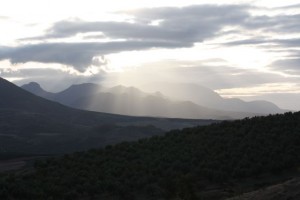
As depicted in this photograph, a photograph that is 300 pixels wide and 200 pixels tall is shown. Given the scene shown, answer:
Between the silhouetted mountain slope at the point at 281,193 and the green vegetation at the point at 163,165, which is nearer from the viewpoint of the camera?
the silhouetted mountain slope at the point at 281,193

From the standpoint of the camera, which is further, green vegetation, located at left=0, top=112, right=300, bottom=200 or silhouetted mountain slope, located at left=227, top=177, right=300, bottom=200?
green vegetation, located at left=0, top=112, right=300, bottom=200

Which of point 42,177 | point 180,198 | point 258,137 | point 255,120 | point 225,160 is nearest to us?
point 180,198

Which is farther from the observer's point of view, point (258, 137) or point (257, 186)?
point (258, 137)

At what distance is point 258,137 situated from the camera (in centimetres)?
3853

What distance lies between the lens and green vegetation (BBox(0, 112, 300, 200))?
29.5 metres

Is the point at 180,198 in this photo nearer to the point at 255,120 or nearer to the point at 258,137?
the point at 258,137

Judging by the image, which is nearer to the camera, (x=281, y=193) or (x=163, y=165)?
(x=281, y=193)

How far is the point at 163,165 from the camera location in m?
34.1

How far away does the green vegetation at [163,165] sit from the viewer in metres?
29.5

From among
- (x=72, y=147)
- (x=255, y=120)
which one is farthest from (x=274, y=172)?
(x=72, y=147)

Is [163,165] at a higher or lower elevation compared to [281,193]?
lower

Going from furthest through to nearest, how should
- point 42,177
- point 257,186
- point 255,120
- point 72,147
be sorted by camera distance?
1. point 72,147
2. point 255,120
3. point 42,177
4. point 257,186

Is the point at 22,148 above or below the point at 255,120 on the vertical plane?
below

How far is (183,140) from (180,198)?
2006 centimetres
